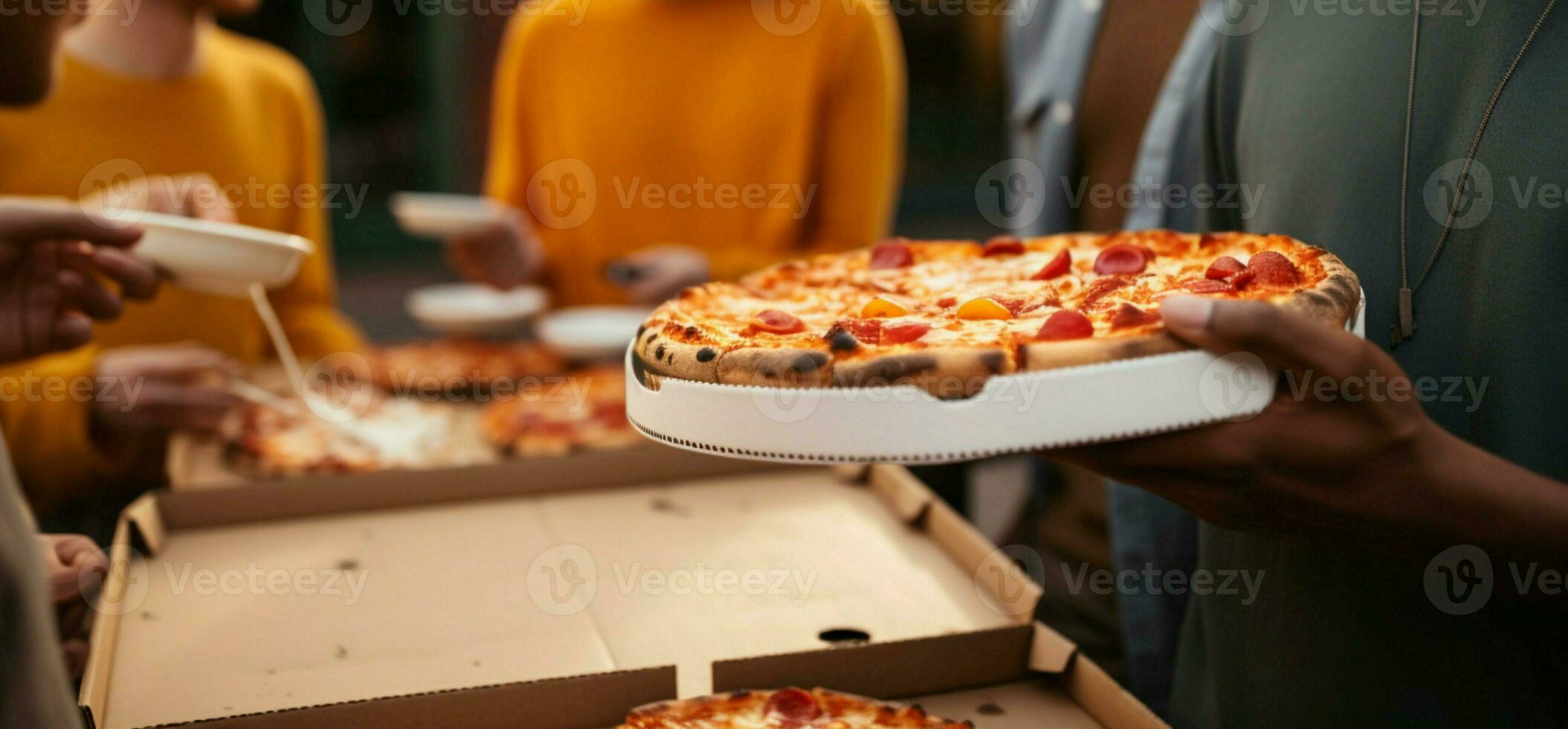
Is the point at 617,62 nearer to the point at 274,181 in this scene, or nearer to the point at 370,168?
the point at 274,181

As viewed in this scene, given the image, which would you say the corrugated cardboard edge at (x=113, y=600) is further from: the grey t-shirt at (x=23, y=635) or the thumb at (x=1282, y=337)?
the thumb at (x=1282, y=337)

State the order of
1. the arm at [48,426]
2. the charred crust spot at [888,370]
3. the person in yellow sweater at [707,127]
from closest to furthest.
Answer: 1. the charred crust spot at [888,370]
2. the arm at [48,426]
3. the person in yellow sweater at [707,127]

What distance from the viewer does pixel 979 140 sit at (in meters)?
6.80

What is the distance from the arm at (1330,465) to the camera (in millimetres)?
862

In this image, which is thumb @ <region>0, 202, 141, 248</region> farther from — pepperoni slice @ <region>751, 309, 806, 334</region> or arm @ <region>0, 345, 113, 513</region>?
pepperoni slice @ <region>751, 309, 806, 334</region>

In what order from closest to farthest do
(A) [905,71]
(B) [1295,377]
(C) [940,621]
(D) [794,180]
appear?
(B) [1295,377] → (C) [940,621] → (D) [794,180] → (A) [905,71]

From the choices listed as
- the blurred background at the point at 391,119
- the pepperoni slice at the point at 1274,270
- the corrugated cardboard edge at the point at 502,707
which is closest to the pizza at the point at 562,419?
the corrugated cardboard edge at the point at 502,707

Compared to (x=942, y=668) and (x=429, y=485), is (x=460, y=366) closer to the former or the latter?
(x=429, y=485)

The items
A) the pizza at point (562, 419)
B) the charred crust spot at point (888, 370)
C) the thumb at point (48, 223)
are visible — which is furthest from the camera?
Result: the pizza at point (562, 419)

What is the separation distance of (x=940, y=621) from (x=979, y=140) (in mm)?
5651

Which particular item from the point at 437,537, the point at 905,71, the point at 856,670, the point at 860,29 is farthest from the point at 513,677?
the point at 905,71

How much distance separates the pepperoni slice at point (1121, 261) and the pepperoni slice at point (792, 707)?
572mm

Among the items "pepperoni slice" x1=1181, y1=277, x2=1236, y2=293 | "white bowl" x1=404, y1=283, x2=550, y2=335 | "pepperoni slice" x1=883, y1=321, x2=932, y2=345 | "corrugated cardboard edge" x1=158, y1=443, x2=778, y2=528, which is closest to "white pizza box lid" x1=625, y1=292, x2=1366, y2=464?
"pepperoni slice" x1=883, y1=321, x2=932, y2=345

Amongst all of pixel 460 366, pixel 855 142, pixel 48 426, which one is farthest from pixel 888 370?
pixel 460 366
